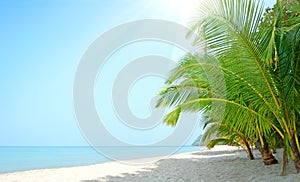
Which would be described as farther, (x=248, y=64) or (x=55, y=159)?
(x=55, y=159)

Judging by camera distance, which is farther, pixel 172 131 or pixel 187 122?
pixel 172 131

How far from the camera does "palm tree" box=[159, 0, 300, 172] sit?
12.7 ft

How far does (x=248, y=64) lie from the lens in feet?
13.0

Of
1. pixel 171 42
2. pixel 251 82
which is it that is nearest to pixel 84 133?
pixel 171 42

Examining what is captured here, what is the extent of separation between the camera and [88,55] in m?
5.98

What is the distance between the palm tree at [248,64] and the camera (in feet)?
12.7

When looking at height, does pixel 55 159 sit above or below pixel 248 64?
below

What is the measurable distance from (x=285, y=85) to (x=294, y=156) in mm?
1148

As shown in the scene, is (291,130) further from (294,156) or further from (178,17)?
(178,17)

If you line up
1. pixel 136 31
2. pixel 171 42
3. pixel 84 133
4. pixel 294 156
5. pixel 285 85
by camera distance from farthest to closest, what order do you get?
pixel 136 31, pixel 84 133, pixel 171 42, pixel 294 156, pixel 285 85

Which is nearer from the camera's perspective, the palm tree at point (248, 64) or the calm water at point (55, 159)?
the palm tree at point (248, 64)

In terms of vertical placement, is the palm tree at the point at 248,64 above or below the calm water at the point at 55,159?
above

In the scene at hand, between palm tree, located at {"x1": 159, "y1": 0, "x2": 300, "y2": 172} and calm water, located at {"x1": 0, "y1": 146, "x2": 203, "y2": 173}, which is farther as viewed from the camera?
calm water, located at {"x1": 0, "y1": 146, "x2": 203, "y2": 173}

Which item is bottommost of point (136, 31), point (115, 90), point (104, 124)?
point (104, 124)
